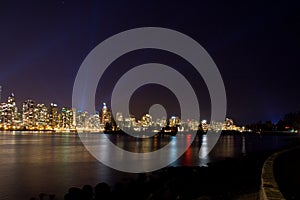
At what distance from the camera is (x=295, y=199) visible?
26.0ft

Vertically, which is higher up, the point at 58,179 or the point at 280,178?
the point at 280,178

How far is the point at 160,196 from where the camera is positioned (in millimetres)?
11758

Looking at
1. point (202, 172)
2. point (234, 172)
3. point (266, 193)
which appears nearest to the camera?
point (266, 193)

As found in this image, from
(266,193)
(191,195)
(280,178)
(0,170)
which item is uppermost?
(266,193)

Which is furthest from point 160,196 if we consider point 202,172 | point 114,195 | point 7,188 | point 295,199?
point 7,188

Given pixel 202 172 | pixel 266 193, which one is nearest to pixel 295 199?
Answer: pixel 266 193

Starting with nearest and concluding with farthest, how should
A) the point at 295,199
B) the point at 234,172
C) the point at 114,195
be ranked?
the point at 295,199 < the point at 114,195 < the point at 234,172

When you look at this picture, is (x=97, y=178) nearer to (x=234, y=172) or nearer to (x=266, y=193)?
(x=234, y=172)

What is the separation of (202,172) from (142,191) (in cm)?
405

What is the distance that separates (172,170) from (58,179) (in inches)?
453

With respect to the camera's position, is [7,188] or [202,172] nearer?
[202,172]

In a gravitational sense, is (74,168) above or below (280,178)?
below

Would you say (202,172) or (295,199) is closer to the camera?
(295,199)

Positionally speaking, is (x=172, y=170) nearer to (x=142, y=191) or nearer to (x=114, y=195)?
(x=142, y=191)
